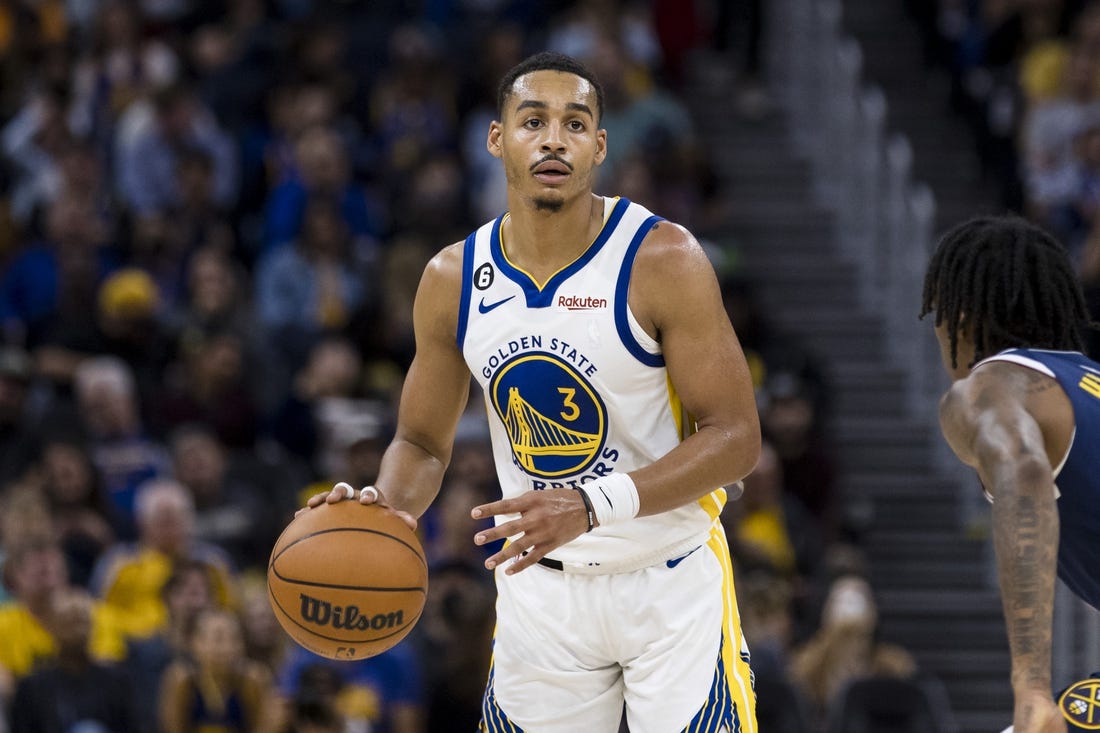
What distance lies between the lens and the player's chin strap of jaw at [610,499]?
4.34 metres

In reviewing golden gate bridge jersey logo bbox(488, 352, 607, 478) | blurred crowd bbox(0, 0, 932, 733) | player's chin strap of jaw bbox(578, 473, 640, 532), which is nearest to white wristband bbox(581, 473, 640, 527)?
player's chin strap of jaw bbox(578, 473, 640, 532)

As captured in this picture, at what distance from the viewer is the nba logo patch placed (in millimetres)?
4062

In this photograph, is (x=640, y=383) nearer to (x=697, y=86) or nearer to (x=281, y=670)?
(x=281, y=670)

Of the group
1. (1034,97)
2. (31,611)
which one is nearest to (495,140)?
(31,611)

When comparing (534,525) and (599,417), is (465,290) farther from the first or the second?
(534,525)

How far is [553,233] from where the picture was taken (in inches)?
189

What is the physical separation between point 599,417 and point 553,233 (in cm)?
53

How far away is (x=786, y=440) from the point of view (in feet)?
36.4

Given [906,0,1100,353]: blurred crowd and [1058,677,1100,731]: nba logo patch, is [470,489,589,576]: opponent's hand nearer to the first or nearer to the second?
[1058,677,1100,731]: nba logo patch

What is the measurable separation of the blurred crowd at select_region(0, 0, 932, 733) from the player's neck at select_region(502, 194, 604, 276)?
3.69 metres

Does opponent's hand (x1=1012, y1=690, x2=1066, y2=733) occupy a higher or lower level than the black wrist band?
lower

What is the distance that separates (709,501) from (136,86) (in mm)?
8929

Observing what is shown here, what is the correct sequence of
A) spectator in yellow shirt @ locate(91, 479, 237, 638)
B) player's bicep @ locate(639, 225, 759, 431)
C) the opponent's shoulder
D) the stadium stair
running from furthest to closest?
1. the stadium stair
2. spectator in yellow shirt @ locate(91, 479, 237, 638)
3. player's bicep @ locate(639, 225, 759, 431)
4. the opponent's shoulder

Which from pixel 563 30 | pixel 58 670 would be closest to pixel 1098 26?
pixel 563 30
